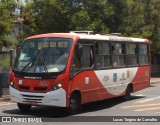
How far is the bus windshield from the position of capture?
13.6 m

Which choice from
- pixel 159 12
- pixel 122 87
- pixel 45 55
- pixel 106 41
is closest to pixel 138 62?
pixel 122 87

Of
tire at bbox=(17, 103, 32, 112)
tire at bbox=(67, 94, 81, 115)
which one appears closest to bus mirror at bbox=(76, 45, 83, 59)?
tire at bbox=(67, 94, 81, 115)

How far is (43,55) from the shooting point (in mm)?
13852

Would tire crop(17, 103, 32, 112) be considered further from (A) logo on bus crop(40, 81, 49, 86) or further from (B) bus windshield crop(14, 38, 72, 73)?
(A) logo on bus crop(40, 81, 49, 86)

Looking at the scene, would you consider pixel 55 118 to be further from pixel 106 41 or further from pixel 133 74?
pixel 133 74

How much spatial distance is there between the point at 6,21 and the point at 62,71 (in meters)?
9.56

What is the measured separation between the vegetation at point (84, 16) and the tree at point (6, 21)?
601 millimetres

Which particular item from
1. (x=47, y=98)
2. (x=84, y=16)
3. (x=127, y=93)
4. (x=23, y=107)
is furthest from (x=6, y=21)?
(x=47, y=98)

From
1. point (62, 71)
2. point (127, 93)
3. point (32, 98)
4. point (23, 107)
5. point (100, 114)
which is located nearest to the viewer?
point (62, 71)

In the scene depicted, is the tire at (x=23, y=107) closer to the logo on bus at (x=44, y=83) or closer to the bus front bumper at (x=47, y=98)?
the bus front bumper at (x=47, y=98)

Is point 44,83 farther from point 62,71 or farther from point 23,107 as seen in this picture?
point 23,107

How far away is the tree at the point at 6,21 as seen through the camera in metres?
21.9

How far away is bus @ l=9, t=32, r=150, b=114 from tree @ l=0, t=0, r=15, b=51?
23.8ft

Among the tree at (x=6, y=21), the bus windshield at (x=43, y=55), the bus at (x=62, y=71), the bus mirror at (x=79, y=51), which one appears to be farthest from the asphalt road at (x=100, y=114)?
the tree at (x=6, y=21)
